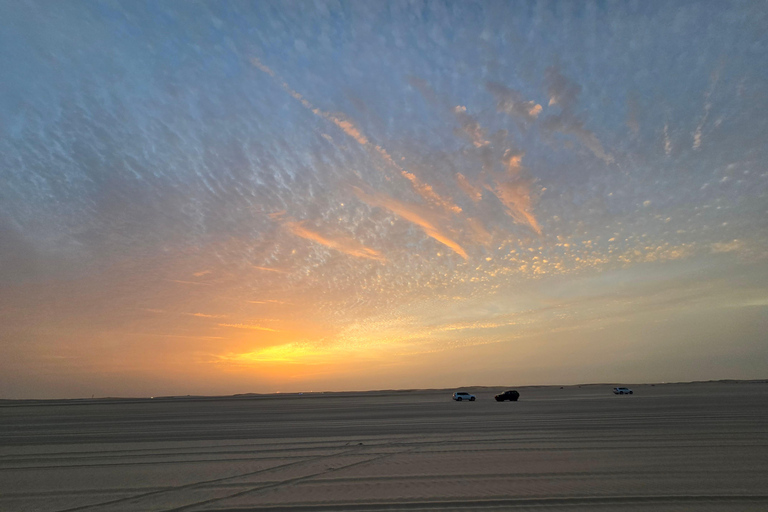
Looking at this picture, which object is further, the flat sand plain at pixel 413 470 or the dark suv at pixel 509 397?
the dark suv at pixel 509 397

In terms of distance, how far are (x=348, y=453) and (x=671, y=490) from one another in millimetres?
10667

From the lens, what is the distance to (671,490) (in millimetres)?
10172

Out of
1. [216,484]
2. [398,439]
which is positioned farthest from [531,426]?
[216,484]

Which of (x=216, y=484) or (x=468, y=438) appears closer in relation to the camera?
(x=216, y=484)

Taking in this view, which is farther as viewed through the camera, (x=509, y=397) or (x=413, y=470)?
(x=509, y=397)

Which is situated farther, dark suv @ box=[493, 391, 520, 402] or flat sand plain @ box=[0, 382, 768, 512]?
dark suv @ box=[493, 391, 520, 402]

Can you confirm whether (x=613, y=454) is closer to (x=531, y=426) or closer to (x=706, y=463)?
(x=706, y=463)

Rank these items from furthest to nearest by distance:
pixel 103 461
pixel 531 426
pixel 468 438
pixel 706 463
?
pixel 531 426, pixel 468 438, pixel 103 461, pixel 706 463

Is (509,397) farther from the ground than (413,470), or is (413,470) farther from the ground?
(413,470)

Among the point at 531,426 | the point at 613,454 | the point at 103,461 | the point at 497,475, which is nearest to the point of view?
the point at 497,475

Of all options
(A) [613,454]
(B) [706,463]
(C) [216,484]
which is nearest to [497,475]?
(A) [613,454]

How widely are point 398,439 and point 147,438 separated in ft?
47.3

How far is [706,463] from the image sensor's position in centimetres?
1289

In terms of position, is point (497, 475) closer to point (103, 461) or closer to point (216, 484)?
point (216, 484)
